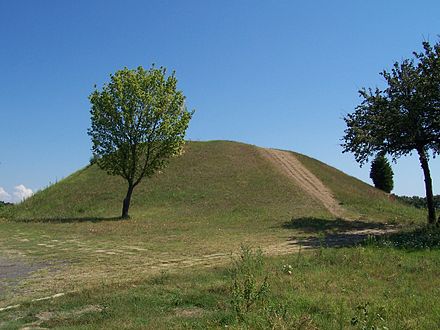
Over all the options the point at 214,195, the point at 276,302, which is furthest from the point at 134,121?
the point at 276,302

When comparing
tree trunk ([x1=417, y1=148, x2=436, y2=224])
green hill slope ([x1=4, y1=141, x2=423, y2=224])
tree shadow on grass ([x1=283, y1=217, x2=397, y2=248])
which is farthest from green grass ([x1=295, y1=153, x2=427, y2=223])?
tree shadow on grass ([x1=283, y1=217, x2=397, y2=248])

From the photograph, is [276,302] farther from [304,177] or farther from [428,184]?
[304,177]

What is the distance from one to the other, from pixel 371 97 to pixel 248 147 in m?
26.9

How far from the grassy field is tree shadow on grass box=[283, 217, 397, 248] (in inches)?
6.0

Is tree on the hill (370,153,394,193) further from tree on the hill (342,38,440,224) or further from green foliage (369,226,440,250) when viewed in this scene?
green foliage (369,226,440,250)

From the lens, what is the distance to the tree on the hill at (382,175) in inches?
1980

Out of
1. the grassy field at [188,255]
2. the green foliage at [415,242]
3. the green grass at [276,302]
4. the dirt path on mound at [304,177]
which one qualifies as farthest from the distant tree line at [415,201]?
the green grass at [276,302]

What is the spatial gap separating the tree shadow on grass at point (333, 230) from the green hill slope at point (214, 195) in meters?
2.35

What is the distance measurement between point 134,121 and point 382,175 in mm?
30661

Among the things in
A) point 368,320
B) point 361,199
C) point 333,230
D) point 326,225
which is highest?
point 361,199

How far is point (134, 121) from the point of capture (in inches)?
1278

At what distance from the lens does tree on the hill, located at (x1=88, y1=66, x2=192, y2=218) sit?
32.2 meters

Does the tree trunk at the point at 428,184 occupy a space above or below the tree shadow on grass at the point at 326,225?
above

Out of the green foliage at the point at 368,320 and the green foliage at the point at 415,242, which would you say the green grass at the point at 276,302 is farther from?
the green foliage at the point at 415,242
